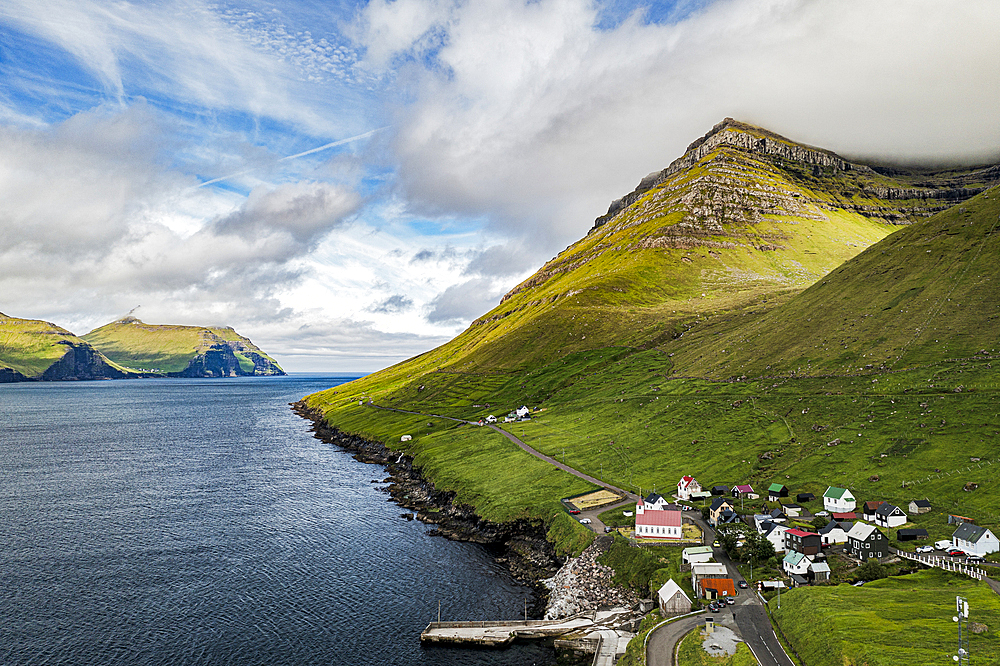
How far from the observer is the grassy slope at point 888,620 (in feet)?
163

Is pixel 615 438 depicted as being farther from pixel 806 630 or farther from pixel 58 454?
pixel 58 454

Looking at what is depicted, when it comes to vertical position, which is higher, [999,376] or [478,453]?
[999,376]

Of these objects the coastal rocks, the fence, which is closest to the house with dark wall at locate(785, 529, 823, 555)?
the fence

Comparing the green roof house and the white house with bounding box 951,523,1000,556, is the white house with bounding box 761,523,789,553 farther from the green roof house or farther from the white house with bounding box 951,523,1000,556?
the white house with bounding box 951,523,1000,556

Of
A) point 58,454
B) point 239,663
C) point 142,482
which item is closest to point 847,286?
point 239,663

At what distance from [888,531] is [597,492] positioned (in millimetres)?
50939

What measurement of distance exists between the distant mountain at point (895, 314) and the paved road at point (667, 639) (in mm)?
101357

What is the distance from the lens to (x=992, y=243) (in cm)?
15938

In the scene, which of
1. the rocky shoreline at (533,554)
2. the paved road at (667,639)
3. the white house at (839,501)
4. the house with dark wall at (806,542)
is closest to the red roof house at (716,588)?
the paved road at (667,639)

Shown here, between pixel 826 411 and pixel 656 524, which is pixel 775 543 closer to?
pixel 656 524

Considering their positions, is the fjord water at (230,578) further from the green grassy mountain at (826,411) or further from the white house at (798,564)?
the white house at (798,564)

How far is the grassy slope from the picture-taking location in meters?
49.8

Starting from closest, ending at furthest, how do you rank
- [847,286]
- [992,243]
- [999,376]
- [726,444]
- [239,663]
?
[239,663]
[999,376]
[726,444]
[992,243]
[847,286]

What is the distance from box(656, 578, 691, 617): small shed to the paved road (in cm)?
192
